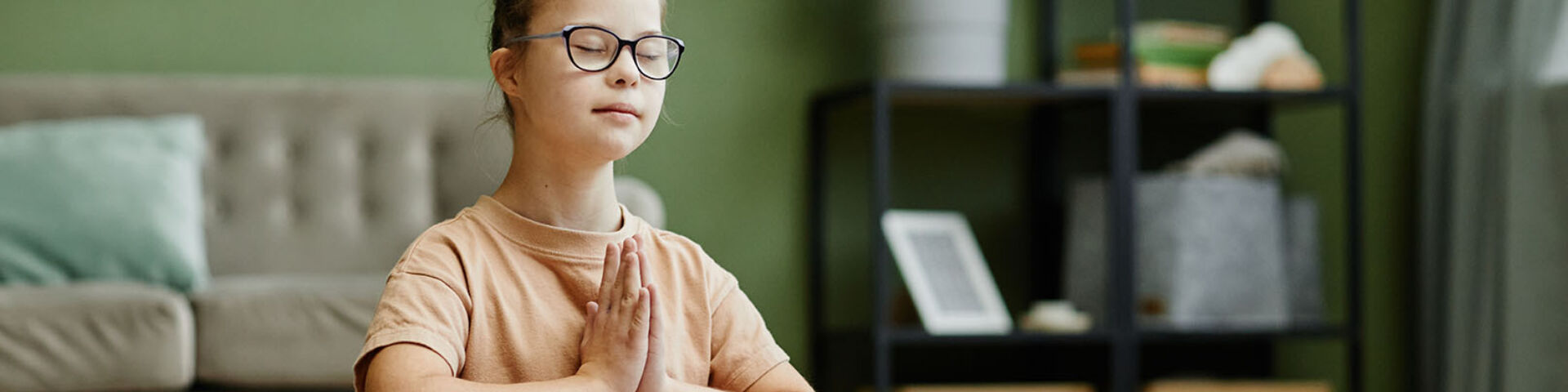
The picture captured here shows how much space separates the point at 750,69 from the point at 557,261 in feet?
7.17

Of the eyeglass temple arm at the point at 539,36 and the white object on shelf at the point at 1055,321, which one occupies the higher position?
the eyeglass temple arm at the point at 539,36

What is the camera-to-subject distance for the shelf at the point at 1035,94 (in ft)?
9.10

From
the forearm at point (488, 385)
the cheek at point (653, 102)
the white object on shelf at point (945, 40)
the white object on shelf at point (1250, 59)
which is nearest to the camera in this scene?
the forearm at point (488, 385)

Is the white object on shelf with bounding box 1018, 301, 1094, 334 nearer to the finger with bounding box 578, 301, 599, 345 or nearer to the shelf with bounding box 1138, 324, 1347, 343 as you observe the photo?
the shelf with bounding box 1138, 324, 1347, 343

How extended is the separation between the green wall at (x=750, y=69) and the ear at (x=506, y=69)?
5.41ft

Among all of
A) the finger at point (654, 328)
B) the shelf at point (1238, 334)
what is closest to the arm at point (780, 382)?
the finger at point (654, 328)

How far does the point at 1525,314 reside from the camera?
9.13 ft

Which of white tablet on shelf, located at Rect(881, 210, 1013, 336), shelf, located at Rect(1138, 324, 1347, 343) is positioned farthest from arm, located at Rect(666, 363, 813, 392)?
shelf, located at Rect(1138, 324, 1347, 343)

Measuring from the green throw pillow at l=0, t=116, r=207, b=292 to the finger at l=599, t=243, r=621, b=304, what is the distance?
1.61 meters

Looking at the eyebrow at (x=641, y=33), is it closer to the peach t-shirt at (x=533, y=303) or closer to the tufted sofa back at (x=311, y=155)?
the peach t-shirt at (x=533, y=303)

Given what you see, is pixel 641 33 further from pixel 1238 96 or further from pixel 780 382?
pixel 1238 96

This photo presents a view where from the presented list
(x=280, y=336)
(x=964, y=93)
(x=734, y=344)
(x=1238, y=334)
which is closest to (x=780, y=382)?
(x=734, y=344)

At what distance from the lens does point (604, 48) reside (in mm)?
902

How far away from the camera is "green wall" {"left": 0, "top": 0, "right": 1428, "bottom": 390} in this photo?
282 centimetres
